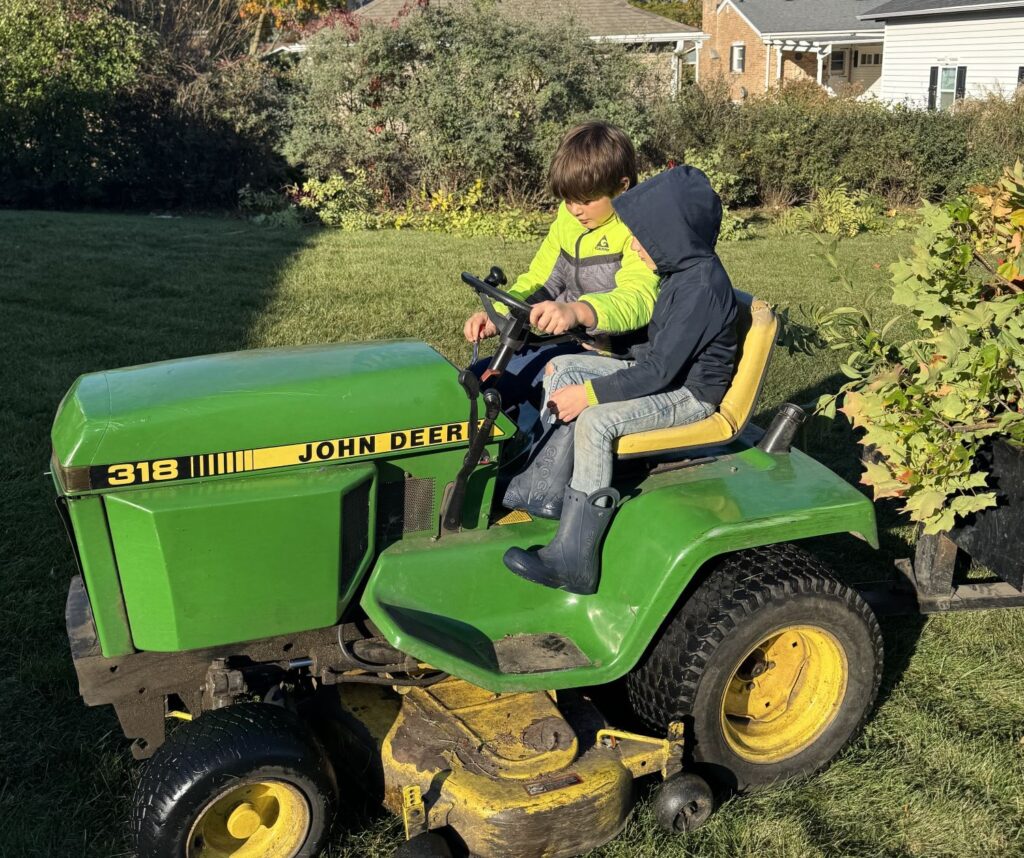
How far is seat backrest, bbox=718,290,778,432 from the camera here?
10.9ft

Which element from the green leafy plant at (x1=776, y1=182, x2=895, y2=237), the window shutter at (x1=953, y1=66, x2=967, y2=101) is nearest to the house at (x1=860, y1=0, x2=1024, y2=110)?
the window shutter at (x1=953, y1=66, x2=967, y2=101)

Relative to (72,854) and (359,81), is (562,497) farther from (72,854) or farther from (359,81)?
(359,81)

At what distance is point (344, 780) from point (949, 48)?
2628cm

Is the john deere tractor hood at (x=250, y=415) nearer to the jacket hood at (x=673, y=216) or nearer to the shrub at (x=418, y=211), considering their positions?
the jacket hood at (x=673, y=216)

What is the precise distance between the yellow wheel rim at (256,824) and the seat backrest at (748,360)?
1650mm

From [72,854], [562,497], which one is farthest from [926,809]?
[72,854]

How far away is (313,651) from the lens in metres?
3.03

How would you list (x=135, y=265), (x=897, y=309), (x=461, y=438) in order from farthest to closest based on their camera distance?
1. (x=135, y=265)
2. (x=897, y=309)
3. (x=461, y=438)

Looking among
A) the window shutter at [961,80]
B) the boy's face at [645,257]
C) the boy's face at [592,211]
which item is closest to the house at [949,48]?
the window shutter at [961,80]

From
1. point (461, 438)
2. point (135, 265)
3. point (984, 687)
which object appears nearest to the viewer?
point (461, 438)

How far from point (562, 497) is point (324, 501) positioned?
0.73m

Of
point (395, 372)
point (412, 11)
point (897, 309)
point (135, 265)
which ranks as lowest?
point (897, 309)

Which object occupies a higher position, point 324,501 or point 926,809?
point 324,501

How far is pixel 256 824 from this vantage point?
282 cm
